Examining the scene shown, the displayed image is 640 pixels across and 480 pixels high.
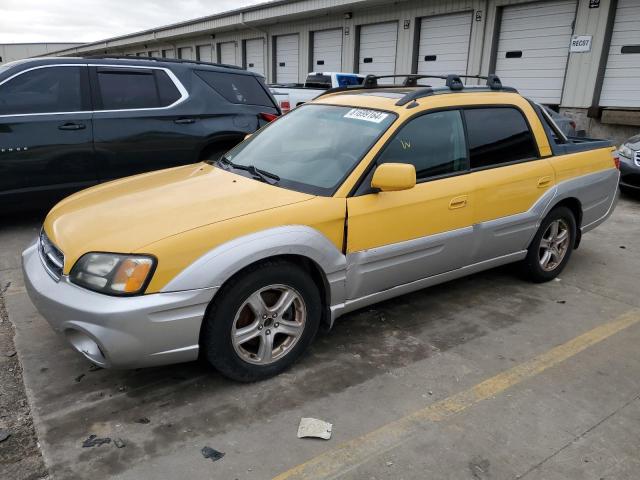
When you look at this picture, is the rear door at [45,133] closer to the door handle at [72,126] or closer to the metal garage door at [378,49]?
the door handle at [72,126]

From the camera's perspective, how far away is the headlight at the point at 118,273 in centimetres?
258

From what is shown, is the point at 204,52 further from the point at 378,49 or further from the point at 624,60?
the point at 624,60

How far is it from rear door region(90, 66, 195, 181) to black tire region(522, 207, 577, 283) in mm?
3984

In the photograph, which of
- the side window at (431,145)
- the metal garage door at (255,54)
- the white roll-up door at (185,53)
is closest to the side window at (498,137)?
the side window at (431,145)

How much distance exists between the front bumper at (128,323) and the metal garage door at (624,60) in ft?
39.5

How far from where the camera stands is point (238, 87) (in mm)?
6777

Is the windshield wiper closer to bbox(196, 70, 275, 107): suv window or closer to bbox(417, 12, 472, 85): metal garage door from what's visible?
bbox(196, 70, 275, 107): suv window

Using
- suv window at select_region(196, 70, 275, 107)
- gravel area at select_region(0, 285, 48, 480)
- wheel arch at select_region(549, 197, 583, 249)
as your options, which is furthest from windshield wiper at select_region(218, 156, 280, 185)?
suv window at select_region(196, 70, 275, 107)

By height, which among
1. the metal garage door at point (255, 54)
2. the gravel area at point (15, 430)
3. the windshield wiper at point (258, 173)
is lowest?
the gravel area at point (15, 430)

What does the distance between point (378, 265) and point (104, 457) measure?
1.87 m

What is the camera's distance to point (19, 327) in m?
3.72

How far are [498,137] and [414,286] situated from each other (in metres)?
1.38

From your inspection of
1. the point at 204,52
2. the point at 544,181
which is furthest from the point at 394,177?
the point at 204,52

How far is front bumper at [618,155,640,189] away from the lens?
Answer: 8.12 metres
